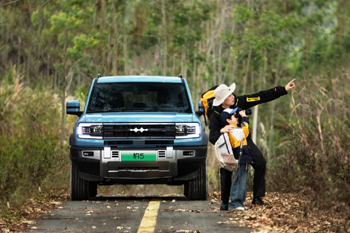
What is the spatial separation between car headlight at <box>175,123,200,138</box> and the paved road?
40.5 inches

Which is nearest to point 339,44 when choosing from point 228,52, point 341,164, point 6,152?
point 228,52

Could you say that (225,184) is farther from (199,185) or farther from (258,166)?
(199,185)

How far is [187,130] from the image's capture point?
37.0 feet

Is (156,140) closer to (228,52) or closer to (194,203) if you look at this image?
(194,203)

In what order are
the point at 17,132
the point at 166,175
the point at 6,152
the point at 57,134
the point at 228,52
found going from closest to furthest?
the point at 166,175 < the point at 6,152 < the point at 17,132 < the point at 57,134 < the point at 228,52

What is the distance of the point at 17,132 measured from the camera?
19.1 m

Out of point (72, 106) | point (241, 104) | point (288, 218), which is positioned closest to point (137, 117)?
point (72, 106)

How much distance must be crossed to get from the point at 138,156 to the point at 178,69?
3703cm

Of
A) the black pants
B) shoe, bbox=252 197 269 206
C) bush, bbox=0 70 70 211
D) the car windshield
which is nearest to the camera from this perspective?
the black pants

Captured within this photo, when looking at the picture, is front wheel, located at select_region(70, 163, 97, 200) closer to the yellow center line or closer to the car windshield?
the car windshield

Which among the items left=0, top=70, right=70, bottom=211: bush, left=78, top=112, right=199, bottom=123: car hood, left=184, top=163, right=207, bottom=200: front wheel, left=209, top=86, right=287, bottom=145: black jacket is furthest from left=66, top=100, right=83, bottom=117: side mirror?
left=209, top=86, right=287, bottom=145: black jacket

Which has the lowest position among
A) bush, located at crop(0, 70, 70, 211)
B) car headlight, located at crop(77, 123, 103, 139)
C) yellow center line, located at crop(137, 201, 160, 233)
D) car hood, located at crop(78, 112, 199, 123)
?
bush, located at crop(0, 70, 70, 211)

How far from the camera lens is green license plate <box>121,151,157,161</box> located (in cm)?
1103

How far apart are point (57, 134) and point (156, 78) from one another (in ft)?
27.9
